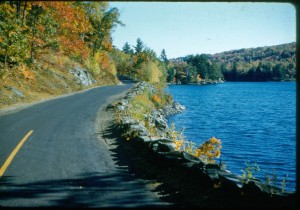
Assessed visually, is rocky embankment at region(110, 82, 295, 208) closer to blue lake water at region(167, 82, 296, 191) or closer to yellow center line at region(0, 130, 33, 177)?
yellow center line at region(0, 130, 33, 177)

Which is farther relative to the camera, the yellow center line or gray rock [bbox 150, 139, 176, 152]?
gray rock [bbox 150, 139, 176, 152]

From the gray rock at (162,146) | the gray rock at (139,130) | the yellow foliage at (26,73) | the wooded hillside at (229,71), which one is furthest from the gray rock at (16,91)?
the wooded hillside at (229,71)

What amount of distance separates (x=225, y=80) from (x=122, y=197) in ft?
636

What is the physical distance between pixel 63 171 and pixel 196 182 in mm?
3434

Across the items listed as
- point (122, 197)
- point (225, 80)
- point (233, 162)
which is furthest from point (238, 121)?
point (225, 80)

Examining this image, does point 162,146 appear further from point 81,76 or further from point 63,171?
point 81,76

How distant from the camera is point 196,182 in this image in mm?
6609

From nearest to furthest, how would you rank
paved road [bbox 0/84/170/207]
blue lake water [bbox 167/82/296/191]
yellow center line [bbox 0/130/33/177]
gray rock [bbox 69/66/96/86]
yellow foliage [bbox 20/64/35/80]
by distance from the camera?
paved road [bbox 0/84/170/207]
yellow center line [bbox 0/130/33/177]
blue lake water [bbox 167/82/296/191]
yellow foliage [bbox 20/64/35/80]
gray rock [bbox 69/66/96/86]

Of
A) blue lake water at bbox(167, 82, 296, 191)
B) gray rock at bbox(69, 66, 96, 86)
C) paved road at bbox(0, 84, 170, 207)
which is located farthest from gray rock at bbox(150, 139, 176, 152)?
gray rock at bbox(69, 66, 96, 86)

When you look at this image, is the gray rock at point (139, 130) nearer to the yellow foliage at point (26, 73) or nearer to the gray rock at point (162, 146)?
the gray rock at point (162, 146)

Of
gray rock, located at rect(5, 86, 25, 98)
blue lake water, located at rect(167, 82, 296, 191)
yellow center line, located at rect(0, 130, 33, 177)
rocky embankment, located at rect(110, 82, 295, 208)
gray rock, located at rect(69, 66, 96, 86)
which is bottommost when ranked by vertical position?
blue lake water, located at rect(167, 82, 296, 191)

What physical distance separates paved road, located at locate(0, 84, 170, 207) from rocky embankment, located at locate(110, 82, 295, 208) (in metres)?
0.63

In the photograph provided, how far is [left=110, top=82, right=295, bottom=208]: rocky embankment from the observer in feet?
16.9

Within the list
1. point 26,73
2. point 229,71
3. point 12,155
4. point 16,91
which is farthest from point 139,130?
point 229,71
